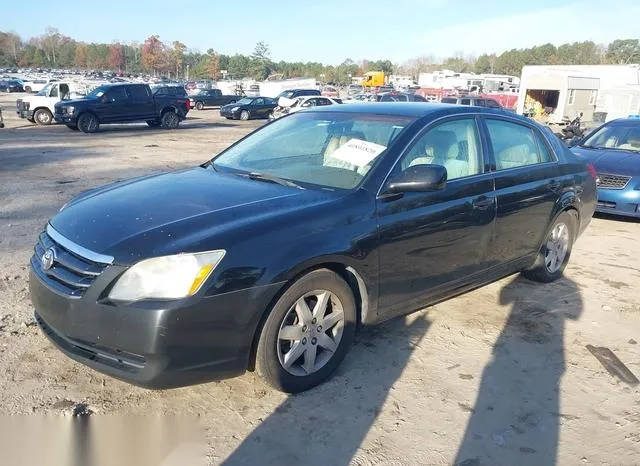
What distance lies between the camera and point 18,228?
6.45 meters

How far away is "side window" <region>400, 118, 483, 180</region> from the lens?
3845 mm

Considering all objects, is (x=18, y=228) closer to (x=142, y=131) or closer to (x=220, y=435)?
(x=220, y=435)

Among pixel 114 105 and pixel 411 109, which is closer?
pixel 411 109

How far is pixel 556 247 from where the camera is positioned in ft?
17.6

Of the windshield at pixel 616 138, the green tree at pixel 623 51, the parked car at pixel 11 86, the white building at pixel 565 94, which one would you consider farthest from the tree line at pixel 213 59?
the windshield at pixel 616 138

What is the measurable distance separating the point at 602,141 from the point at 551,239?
5.18 metres

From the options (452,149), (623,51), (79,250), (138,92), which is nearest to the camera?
(79,250)

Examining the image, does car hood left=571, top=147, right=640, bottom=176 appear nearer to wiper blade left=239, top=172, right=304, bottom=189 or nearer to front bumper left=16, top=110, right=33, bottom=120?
wiper blade left=239, top=172, right=304, bottom=189

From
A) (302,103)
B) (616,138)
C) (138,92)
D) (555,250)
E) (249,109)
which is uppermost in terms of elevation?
(302,103)

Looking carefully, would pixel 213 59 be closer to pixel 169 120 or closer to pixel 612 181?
pixel 169 120

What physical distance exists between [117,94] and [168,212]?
761 inches

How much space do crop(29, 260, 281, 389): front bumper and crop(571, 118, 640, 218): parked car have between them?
268 inches

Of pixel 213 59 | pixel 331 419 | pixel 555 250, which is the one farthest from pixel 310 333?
pixel 213 59

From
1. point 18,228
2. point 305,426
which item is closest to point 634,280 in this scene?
point 305,426
